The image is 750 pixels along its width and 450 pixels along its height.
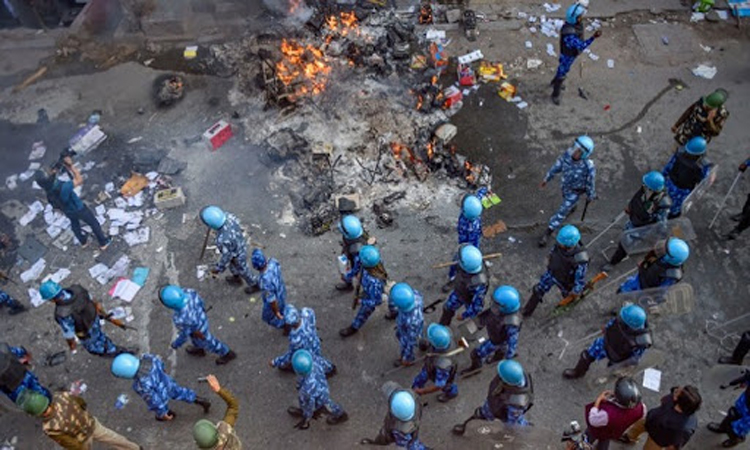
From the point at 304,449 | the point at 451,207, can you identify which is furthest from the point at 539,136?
the point at 304,449

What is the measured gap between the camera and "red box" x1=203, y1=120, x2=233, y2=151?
10.4 m

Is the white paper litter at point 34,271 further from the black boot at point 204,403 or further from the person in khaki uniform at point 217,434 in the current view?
the person in khaki uniform at point 217,434

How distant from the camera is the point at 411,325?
275 inches

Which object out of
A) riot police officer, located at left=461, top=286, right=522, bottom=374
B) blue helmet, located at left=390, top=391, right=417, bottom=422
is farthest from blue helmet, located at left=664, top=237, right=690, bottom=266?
blue helmet, located at left=390, top=391, right=417, bottom=422

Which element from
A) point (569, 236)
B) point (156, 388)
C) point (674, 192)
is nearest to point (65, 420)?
point (156, 388)

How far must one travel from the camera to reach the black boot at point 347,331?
26.9 ft

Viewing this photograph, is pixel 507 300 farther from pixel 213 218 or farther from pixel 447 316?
pixel 213 218

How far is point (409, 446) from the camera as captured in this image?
6.23 meters

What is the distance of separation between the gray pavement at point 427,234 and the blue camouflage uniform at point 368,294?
23.9 inches

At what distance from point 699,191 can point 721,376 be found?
317 centimetres

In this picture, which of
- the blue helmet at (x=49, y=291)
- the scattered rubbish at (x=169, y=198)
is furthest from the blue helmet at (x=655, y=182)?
the blue helmet at (x=49, y=291)

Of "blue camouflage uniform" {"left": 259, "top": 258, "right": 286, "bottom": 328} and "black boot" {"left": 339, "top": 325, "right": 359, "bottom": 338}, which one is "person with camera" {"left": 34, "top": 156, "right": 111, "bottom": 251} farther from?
"black boot" {"left": 339, "top": 325, "right": 359, "bottom": 338}

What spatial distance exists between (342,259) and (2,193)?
6705 millimetres

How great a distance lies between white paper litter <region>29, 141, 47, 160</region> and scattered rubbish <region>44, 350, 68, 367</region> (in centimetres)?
439
